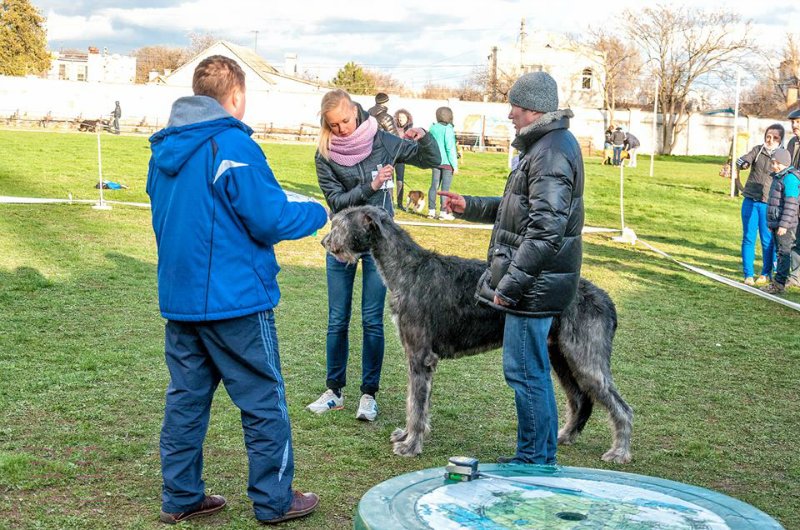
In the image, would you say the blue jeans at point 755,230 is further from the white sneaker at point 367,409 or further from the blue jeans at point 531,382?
the blue jeans at point 531,382

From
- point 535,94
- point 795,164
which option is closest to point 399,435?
point 535,94

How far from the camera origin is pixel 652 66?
6856cm

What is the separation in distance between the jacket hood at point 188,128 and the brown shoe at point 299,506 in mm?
1817

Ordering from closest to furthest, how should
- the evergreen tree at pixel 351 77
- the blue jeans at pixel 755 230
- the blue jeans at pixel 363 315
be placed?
the blue jeans at pixel 363 315, the blue jeans at pixel 755 230, the evergreen tree at pixel 351 77

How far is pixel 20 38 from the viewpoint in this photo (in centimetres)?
7212

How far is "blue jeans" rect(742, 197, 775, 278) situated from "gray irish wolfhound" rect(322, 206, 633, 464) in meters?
8.49

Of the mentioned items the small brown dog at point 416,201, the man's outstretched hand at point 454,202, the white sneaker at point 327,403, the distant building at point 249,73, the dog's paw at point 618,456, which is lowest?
the dog's paw at point 618,456

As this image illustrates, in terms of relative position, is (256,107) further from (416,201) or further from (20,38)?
(416,201)

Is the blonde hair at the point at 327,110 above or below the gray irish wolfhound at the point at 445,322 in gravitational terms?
above

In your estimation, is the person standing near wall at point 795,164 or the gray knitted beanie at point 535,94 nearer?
the gray knitted beanie at point 535,94

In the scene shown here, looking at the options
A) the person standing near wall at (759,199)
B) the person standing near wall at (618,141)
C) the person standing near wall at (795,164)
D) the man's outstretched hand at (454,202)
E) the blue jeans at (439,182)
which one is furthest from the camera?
the person standing near wall at (618,141)

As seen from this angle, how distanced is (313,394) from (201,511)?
102 inches

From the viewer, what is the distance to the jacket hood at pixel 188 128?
14.5ft

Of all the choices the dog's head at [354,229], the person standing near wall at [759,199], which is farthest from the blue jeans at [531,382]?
the person standing near wall at [759,199]
